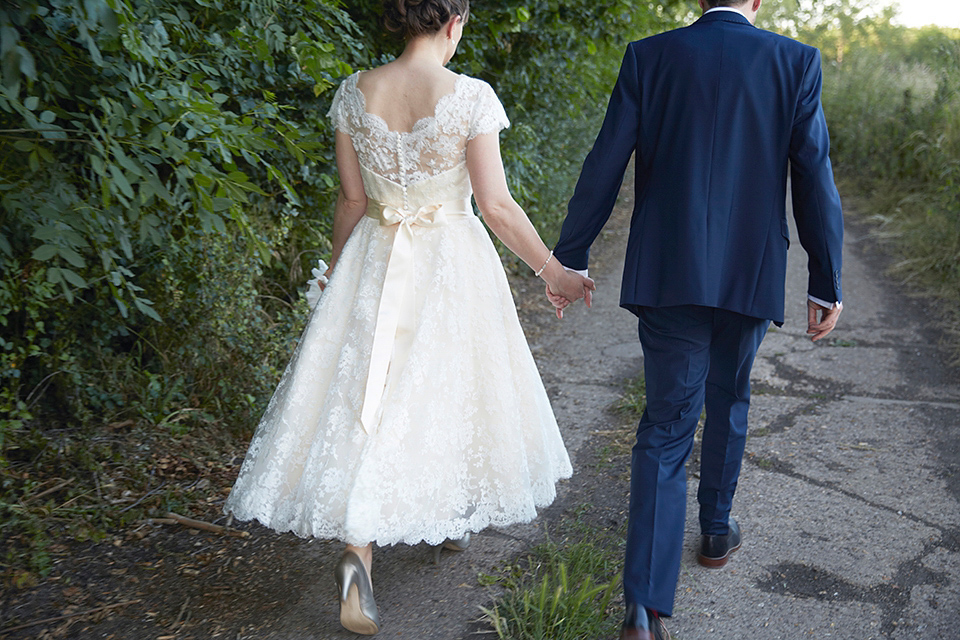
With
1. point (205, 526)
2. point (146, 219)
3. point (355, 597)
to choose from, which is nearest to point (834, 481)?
point (355, 597)

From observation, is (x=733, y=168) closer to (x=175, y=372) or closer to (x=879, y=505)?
(x=879, y=505)

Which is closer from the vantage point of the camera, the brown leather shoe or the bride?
the bride

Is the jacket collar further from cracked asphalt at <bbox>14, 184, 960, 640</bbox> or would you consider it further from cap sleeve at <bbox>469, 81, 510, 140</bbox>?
cracked asphalt at <bbox>14, 184, 960, 640</bbox>

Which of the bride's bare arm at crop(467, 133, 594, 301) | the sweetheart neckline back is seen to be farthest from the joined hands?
the sweetheart neckline back

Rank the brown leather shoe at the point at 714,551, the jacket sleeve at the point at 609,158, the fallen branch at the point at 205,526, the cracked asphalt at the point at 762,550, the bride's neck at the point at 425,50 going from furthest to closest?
the fallen branch at the point at 205,526, the brown leather shoe at the point at 714,551, the cracked asphalt at the point at 762,550, the bride's neck at the point at 425,50, the jacket sleeve at the point at 609,158

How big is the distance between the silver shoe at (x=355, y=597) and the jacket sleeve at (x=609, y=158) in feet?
3.94

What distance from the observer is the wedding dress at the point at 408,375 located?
7.53 feet

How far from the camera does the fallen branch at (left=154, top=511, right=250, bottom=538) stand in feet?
9.91

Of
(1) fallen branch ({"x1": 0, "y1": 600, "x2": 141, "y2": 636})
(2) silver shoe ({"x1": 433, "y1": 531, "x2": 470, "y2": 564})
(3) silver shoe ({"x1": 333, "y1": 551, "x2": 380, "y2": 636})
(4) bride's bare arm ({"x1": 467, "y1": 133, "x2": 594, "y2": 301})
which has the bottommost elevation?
(1) fallen branch ({"x1": 0, "y1": 600, "x2": 141, "y2": 636})

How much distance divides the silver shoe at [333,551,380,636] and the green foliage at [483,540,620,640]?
36 centimetres

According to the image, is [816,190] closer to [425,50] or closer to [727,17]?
[727,17]

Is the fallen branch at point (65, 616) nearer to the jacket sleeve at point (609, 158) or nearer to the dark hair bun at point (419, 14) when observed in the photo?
the jacket sleeve at point (609, 158)

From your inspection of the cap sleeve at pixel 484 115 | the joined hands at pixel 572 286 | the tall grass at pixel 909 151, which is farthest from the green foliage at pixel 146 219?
the tall grass at pixel 909 151

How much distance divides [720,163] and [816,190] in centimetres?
30
